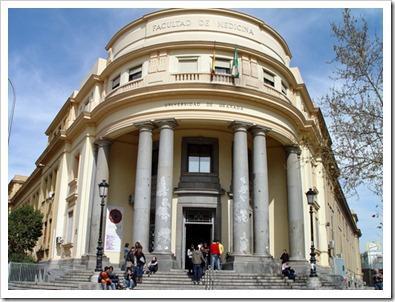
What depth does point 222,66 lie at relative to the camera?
2252cm

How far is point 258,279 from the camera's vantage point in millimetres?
17219

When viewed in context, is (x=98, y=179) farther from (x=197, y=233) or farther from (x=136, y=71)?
(x=136, y=71)

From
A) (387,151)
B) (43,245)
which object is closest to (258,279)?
(387,151)

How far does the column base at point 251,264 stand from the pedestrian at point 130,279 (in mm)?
4389

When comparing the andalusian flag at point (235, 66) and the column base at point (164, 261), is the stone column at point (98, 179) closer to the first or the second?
the column base at point (164, 261)

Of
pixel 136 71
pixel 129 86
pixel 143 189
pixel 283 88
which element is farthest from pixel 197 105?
pixel 283 88

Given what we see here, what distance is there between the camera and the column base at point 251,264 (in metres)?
18.4

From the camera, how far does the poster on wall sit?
2291cm

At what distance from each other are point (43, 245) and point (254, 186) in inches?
667

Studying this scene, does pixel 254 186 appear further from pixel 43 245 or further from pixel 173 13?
pixel 43 245

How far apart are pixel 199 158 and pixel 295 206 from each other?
555cm

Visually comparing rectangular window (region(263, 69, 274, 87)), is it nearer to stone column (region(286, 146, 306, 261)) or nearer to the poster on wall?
stone column (region(286, 146, 306, 261))

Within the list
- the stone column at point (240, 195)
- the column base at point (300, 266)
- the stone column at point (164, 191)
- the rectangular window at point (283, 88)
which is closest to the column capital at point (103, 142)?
the stone column at point (164, 191)

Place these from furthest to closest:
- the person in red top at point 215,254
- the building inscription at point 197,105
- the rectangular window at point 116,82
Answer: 1. the rectangular window at point 116,82
2. the building inscription at point 197,105
3. the person in red top at point 215,254
